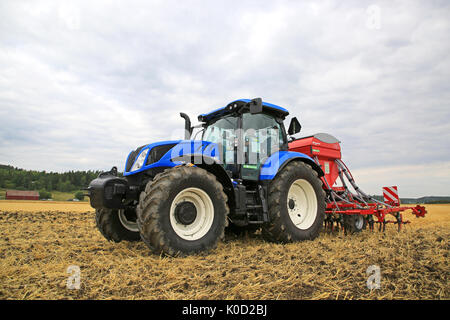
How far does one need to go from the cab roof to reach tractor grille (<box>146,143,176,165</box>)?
1591 millimetres

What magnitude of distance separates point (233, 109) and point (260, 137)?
750 millimetres

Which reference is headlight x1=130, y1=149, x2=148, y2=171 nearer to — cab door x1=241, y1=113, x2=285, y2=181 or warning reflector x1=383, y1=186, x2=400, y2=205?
cab door x1=241, y1=113, x2=285, y2=181

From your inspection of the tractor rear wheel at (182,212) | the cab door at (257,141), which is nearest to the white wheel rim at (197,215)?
the tractor rear wheel at (182,212)

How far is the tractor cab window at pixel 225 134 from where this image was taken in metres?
5.35

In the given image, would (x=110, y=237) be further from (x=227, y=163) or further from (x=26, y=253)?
(x=227, y=163)

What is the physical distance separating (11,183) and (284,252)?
8336 centimetres

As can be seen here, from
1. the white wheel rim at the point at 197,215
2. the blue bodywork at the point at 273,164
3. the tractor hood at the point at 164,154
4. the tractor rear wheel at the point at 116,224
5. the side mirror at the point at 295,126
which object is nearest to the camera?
the white wheel rim at the point at 197,215

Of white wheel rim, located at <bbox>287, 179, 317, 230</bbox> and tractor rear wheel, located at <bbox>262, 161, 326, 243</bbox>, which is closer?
tractor rear wheel, located at <bbox>262, 161, 326, 243</bbox>

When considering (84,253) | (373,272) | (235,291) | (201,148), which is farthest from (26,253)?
(373,272)

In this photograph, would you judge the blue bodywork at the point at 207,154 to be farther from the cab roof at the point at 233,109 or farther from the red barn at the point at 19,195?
the red barn at the point at 19,195

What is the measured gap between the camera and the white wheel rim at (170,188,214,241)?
13.1 ft

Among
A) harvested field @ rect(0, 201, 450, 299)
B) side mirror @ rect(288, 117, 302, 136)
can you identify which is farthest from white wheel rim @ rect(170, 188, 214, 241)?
side mirror @ rect(288, 117, 302, 136)

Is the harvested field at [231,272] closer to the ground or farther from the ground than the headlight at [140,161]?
closer to the ground

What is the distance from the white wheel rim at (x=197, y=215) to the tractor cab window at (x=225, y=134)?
1275 millimetres
